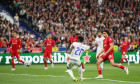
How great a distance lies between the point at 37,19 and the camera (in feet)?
117

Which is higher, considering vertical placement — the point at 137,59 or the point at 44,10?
the point at 44,10

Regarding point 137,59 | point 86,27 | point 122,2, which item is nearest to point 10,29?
point 86,27

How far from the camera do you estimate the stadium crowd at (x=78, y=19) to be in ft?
112

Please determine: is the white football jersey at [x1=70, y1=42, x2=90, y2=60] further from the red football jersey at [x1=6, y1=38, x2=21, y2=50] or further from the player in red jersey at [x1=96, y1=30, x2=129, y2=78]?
the red football jersey at [x1=6, y1=38, x2=21, y2=50]

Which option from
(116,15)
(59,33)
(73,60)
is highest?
(116,15)

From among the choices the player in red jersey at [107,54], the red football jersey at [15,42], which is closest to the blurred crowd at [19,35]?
the red football jersey at [15,42]

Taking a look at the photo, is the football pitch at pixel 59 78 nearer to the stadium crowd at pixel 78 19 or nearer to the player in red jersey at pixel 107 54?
the player in red jersey at pixel 107 54

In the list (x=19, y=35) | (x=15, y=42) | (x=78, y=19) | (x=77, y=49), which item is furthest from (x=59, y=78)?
(x=78, y=19)

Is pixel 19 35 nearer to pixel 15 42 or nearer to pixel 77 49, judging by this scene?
pixel 15 42

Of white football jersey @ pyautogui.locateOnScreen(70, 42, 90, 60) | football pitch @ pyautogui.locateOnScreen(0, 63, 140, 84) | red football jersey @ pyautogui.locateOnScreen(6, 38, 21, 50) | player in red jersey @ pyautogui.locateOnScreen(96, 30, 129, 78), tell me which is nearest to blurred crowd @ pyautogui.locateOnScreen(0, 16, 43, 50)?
red football jersey @ pyautogui.locateOnScreen(6, 38, 21, 50)

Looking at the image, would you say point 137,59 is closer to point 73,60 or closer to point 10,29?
point 10,29

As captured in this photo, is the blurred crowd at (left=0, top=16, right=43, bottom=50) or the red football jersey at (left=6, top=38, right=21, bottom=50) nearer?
the red football jersey at (left=6, top=38, right=21, bottom=50)

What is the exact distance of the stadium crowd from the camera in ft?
112

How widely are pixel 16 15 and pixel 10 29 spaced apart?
10.6 ft
